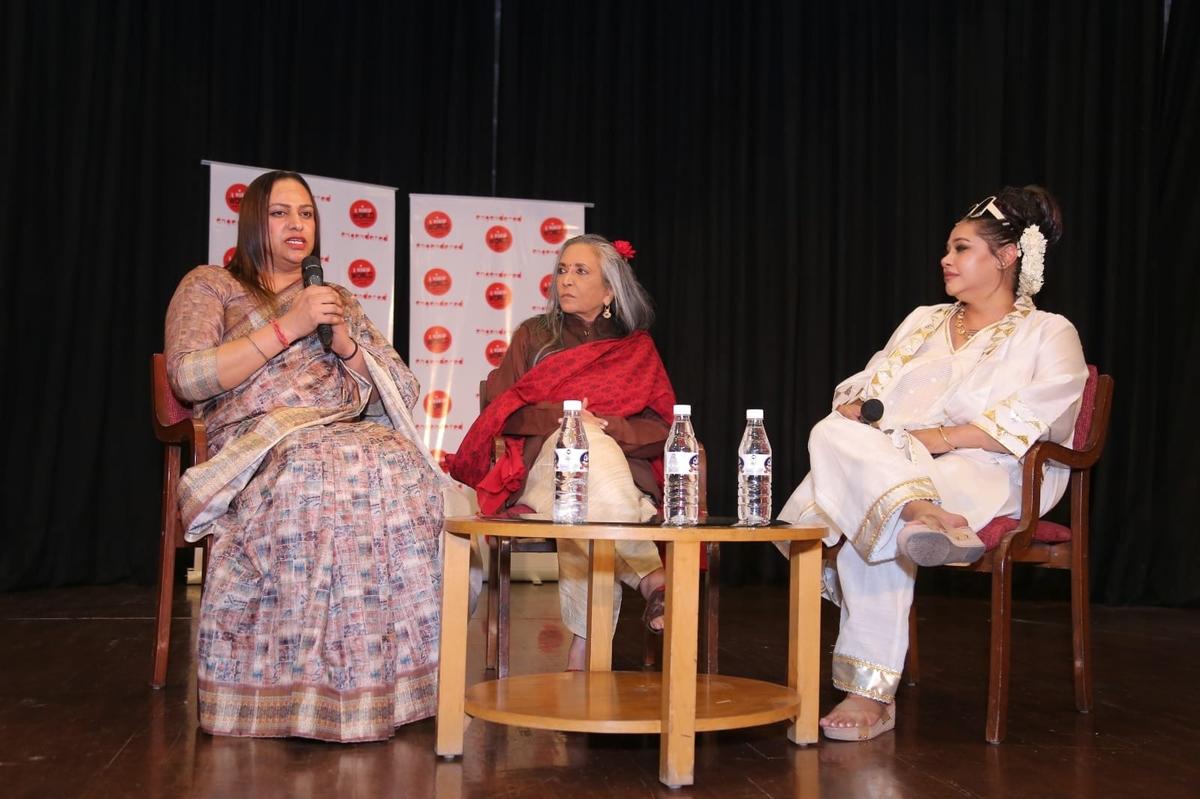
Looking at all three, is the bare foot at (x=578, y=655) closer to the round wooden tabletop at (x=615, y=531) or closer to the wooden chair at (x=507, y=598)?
the wooden chair at (x=507, y=598)

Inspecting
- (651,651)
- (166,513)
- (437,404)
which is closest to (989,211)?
(651,651)

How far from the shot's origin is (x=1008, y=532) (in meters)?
2.58

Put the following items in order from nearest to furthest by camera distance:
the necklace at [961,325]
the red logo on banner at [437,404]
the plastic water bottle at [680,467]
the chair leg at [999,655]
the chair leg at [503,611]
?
1. the plastic water bottle at [680,467]
2. the chair leg at [999,655]
3. the chair leg at [503,611]
4. the necklace at [961,325]
5. the red logo on banner at [437,404]

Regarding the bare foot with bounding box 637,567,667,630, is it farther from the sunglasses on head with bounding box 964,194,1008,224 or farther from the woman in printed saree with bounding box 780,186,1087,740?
the sunglasses on head with bounding box 964,194,1008,224

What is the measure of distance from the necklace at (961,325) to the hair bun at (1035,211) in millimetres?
261

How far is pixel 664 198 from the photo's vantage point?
6254mm

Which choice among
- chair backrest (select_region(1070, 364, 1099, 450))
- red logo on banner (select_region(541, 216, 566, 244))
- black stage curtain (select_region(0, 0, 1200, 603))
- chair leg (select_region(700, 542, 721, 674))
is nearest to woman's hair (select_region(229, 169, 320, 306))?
chair leg (select_region(700, 542, 721, 674))

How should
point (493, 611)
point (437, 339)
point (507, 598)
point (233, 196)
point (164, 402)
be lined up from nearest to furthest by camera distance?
point (164, 402) → point (507, 598) → point (493, 611) → point (233, 196) → point (437, 339)

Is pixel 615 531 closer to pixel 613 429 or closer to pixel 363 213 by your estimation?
pixel 613 429

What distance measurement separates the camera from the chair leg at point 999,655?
8.07ft

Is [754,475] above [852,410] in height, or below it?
below

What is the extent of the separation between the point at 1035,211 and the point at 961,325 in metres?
0.35

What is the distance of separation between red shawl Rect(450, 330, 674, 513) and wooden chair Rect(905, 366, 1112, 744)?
3.69 ft

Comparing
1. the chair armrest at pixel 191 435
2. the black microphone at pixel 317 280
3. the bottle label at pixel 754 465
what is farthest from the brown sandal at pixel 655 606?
the chair armrest at pixel 191 435
